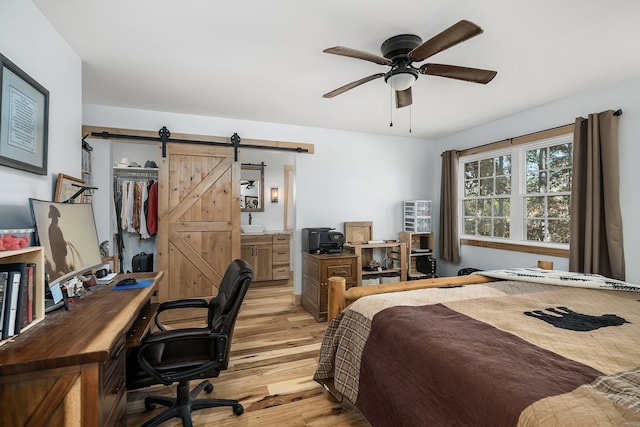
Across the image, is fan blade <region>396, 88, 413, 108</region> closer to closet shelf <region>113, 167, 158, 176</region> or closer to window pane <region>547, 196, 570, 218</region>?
window pane <region>547, 196, 570, 218</region>

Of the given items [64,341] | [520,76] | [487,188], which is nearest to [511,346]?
[64,341]

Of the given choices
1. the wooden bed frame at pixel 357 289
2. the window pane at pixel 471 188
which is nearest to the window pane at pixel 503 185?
the window pane at pixel 471 188

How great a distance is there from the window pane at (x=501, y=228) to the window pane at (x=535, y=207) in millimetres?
307

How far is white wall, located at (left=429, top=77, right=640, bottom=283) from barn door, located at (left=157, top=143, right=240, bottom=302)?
133 inches

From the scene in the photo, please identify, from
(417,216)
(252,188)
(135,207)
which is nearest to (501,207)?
(417,216)

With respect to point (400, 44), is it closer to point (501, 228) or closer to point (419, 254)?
point (501, 228)

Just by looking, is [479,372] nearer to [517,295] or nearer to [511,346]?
[511,346]

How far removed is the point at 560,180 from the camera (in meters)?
3.30

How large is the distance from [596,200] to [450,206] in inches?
70.0

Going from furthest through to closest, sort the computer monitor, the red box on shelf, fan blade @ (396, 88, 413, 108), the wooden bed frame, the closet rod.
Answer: the closet rod → fan blade @ (396, 88, 413, 108) → the wooden bed frame → the computer monitor → the red box on shelf

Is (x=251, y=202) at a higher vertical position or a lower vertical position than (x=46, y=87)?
lower

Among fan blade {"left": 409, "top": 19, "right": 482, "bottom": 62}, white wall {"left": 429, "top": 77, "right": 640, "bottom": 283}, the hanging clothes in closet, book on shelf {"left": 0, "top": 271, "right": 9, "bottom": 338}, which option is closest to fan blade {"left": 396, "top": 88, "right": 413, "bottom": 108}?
fan blade {"left": 409, "top": 19, "right": 482, "bottom": 62}

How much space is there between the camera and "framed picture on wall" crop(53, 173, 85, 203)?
1884mm

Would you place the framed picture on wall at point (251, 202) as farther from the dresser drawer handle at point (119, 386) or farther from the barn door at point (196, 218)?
the dresser drawer handle at point (119, 386)
